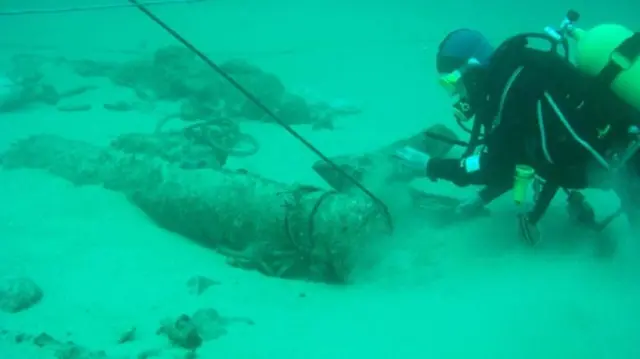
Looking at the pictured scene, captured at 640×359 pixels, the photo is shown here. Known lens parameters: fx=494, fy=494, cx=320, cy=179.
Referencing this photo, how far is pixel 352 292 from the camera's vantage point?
4.05 metres

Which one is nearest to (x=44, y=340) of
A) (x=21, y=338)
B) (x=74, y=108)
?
(x=21, y=338)

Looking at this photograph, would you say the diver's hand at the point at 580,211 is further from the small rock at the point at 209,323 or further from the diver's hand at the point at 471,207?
the small rock at the point at 209,323

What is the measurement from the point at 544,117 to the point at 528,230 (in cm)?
104

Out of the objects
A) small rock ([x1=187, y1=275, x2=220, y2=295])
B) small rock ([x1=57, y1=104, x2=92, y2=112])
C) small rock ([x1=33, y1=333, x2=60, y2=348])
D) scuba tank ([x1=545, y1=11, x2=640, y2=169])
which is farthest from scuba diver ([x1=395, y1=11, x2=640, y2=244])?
small rock ([x1=57, y1=104, x2=92, y2=112])

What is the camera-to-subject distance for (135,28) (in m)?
20.2

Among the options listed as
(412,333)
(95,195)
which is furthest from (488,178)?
(95,195)

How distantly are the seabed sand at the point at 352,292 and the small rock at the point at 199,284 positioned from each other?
2.5 inches

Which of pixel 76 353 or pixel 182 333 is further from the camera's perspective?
pixel 182 333

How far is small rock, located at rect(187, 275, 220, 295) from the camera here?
3.83 m

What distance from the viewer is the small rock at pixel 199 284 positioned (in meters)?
3.83

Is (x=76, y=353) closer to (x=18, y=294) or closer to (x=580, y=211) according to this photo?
(x=18, y=294)

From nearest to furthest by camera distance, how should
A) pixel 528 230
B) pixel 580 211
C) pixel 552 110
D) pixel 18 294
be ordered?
pixel 18 294 < pixel 552 110 < pixel 528 230 < pixel 580 211

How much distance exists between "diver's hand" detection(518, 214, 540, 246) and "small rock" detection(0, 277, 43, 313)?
3.83m

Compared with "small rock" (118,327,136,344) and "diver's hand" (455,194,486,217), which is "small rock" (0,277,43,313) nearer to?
"small rock" (118,327,136,344)
